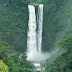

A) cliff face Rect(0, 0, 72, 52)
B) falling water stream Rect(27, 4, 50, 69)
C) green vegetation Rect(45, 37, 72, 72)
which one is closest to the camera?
green vegetation Rect(45, 37, 72, 72)

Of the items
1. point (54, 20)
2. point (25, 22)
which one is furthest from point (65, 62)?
point (25, 22)

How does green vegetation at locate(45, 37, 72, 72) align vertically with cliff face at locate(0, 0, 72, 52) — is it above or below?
below

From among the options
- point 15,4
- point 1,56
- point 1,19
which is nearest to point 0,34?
point 1,19

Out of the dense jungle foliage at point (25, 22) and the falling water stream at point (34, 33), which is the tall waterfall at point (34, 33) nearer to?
the falling water stream at point (34, 33)

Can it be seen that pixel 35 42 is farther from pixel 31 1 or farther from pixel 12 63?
pixel 12 63

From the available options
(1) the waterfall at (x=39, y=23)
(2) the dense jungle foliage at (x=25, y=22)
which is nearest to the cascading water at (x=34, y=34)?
(1) the waterfall at (x=39, y=23)

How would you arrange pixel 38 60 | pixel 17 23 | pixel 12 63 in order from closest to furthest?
1. pixel 12 63
2. pixel 38 60
3. pixel 17 23

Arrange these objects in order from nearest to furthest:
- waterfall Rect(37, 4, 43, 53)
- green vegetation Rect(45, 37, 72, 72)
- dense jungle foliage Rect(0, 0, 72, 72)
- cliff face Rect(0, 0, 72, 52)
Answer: green vegetation Rect(45, 37, 72, 72) → dense jungle foliage Rect(0, 0, 72, 72) → cliff face Rect(0, 0, 72, 52) → waterfall Rect(37, 4, 43, 53)

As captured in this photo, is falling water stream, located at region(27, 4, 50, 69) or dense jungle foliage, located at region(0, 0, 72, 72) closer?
dense jungle foliage, located at region(0, 0, 72, 72)

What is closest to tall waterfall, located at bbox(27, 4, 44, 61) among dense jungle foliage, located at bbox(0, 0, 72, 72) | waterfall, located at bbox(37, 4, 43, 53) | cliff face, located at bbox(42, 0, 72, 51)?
waterfall, located at bbox(37, 4, 43, 53)

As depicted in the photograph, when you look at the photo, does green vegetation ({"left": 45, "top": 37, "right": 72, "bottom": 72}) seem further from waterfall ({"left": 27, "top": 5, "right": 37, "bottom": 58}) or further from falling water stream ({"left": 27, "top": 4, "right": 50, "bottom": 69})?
waterfall ({"left": 27, "top": 5, "right": 37, "bottom": 58})

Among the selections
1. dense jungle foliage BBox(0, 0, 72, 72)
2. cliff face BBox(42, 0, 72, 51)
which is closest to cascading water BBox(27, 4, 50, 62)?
dense jungle foliage BBox(0, 0, 72, 72)
